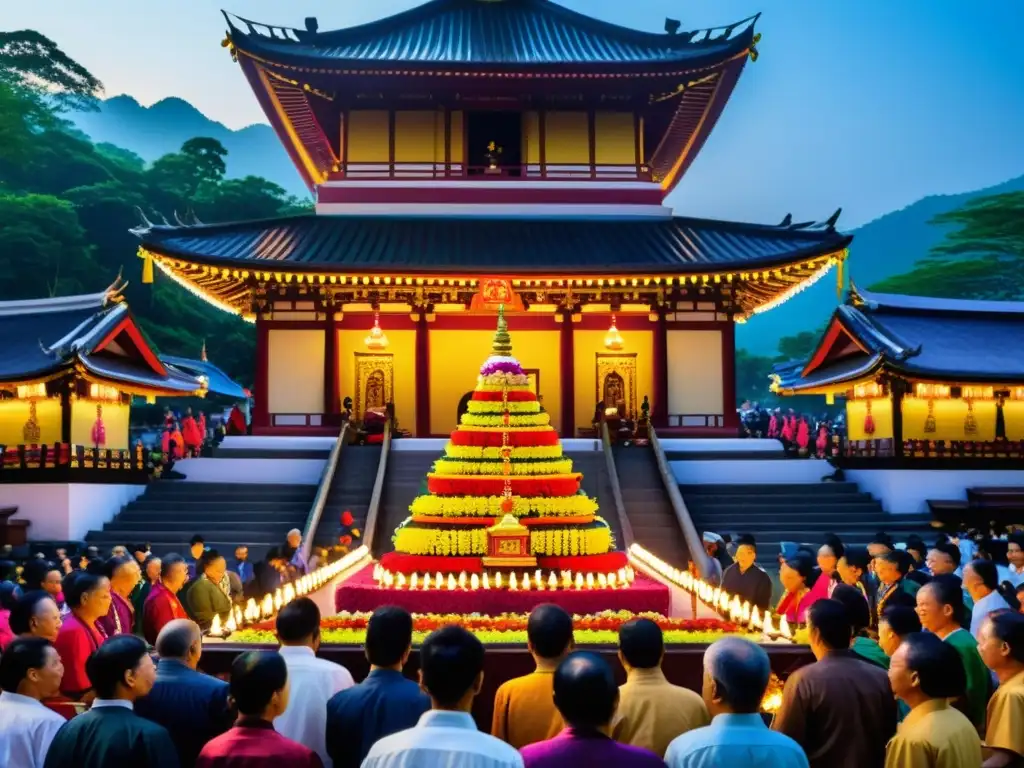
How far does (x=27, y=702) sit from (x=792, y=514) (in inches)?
740

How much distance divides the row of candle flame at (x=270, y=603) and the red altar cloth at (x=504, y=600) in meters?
0.76

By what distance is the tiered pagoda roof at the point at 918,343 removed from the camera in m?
25.2

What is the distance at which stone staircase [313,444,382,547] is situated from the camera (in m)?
21.0

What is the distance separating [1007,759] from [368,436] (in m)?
22.3

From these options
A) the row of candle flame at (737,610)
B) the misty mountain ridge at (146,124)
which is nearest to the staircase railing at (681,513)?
the row of candle flame at (737,610)

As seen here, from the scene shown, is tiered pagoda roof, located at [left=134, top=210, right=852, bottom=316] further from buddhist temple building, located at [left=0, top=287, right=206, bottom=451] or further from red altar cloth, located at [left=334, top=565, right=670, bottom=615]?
red altar cloth, located at [left=334, top=565, right=670, bottom=615]

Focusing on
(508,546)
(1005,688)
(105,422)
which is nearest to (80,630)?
(1005,688)

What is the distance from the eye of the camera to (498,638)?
950cm

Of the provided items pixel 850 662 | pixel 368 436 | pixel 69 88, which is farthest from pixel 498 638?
pixel 69 88

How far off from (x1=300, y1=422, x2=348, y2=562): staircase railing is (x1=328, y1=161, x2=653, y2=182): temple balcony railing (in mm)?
8912

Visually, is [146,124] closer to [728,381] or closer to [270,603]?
[728,381]

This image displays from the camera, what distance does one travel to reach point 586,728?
4.27 m

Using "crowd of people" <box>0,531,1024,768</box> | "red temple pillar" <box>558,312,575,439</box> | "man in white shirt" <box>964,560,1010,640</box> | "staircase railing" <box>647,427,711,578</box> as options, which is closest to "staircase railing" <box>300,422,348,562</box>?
"red temple pillar" <box>558,312,575,439</box>

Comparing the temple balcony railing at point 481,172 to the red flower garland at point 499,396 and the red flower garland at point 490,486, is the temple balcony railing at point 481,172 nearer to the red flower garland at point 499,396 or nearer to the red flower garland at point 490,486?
the red flower garland at point 499,396
